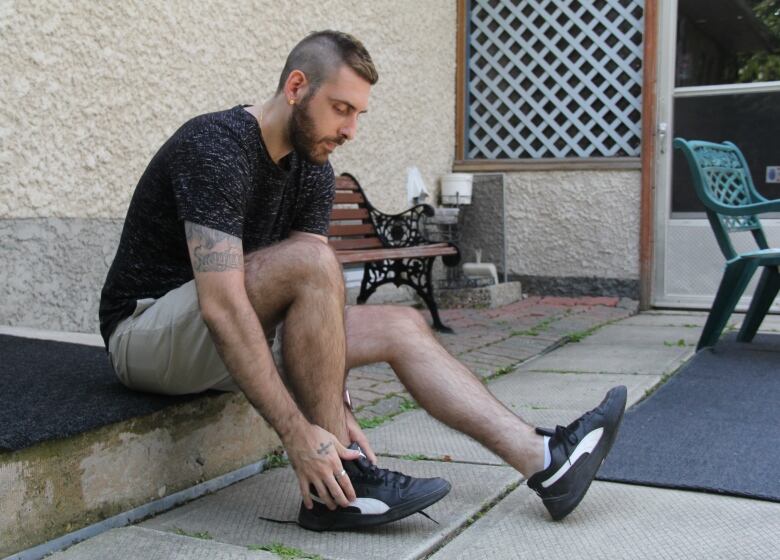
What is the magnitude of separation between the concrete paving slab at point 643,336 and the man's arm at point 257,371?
2879mm

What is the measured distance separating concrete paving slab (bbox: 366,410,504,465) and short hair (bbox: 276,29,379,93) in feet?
2.87

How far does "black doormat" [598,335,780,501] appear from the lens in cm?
214

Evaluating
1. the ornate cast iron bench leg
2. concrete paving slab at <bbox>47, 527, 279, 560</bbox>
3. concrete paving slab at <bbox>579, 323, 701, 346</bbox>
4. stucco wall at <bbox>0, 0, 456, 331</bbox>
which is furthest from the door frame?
concrete paving slab at <bbox>47, 527, 279, 560</bbox>

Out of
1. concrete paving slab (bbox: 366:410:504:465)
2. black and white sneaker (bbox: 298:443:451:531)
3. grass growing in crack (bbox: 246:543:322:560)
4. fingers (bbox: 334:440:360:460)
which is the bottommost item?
concrete paving slab (bbox: 366:410:504:465)

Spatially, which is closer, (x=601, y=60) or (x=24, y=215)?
(x=24, y=215)

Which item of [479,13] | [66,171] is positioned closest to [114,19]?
[66,171]

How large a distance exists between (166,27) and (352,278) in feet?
6.41

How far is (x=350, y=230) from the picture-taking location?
4.89 m

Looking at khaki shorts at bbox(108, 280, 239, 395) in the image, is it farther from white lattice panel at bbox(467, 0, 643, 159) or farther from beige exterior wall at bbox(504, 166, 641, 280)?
white lattice panel at bbox(467, 0, 643, 159)

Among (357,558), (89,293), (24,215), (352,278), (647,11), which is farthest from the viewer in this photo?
(647,11)

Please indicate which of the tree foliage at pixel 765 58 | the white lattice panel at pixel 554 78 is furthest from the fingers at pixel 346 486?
the tree foliage at pixel 765 58

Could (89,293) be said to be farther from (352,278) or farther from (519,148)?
(519,148)

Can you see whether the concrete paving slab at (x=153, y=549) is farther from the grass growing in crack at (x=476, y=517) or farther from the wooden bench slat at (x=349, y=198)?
the wooden bench slat at (x=349, y=198)

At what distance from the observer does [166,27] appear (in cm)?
393
